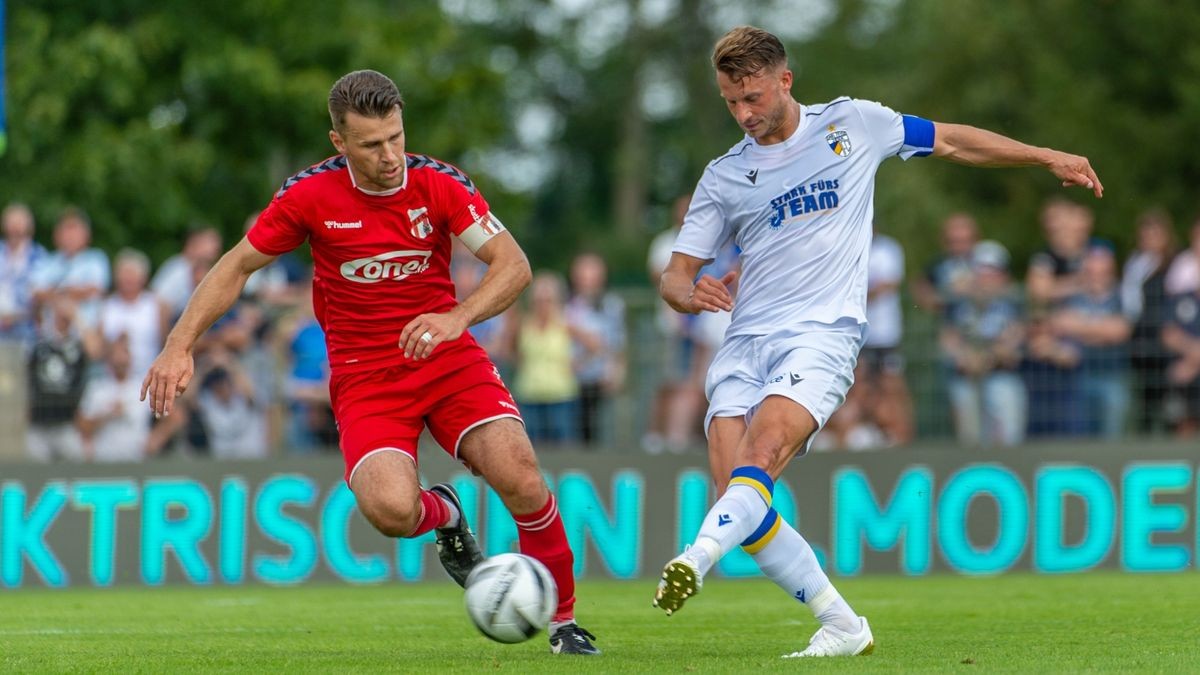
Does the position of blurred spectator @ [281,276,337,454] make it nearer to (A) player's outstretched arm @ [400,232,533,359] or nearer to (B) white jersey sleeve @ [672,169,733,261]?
(A) player's outstretched arm @ [400,232,533,359]

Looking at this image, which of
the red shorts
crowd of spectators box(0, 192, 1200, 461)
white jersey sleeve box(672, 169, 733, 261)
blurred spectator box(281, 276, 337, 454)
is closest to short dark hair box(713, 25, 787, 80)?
white jersey sleeve box(672, 169, 733, 261)

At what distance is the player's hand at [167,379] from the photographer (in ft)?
26.2

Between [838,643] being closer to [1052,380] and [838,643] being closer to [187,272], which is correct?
[1052,380]

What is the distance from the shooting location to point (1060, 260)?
15.2 metres

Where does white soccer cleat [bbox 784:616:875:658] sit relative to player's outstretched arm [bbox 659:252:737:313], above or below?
below

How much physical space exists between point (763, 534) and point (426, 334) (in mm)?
1607

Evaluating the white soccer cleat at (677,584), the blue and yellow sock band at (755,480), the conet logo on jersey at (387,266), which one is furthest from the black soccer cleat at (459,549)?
the white soccer cleat at (677,584)

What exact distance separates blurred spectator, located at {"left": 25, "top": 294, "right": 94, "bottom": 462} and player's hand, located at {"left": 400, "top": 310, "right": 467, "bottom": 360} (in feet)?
26.1

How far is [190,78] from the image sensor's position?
2767 centimetres

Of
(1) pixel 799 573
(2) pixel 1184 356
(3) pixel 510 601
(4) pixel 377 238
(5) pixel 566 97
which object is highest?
(5) pixel 566 97

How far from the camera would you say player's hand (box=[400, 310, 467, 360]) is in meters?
7.79

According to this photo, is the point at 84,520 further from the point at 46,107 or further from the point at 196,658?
the point at 46,107

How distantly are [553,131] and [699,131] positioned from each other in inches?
235

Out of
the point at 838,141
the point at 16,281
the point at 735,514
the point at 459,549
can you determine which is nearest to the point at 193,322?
the point at 459,549
